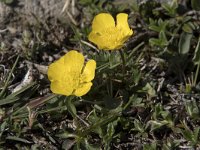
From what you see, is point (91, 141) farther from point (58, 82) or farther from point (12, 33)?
point (12, 33)

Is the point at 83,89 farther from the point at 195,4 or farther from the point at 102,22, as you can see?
the point at 195,4

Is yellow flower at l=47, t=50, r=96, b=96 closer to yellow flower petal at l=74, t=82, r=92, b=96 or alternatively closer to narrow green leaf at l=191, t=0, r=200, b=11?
yellow flower petal at l=74, t=82, r=92, b=96

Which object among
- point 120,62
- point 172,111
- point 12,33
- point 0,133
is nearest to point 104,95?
point 120,62

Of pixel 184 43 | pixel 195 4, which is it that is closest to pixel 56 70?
pixel 184 43

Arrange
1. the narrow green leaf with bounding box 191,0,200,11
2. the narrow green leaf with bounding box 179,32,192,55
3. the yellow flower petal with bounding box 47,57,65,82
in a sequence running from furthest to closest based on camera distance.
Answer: the narrow green leaf with bounding box 191,0,200,11 < the narrow green leaf with bounding box 179,32,192,55 < the yellow flower petal with bounding box 47,57,65,82

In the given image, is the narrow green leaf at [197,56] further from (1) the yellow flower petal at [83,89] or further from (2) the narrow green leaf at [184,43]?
(1) the yellow flower petal at [83,89]

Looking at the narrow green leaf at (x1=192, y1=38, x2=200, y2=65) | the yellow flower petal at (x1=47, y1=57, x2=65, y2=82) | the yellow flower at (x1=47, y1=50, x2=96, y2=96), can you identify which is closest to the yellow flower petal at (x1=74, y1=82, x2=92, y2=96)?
the yellow flower at (x1=47, y1=50, x2=96, y2=96)
